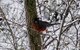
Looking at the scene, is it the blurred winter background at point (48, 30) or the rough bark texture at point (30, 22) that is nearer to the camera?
the rough bark texture at point (30, 22)

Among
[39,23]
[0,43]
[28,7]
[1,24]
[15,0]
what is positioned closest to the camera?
[28,7]

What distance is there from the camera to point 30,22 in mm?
3318

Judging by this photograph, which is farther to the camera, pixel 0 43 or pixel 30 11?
pixel 0 43

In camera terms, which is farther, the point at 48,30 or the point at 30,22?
Answer: the point at 48,30

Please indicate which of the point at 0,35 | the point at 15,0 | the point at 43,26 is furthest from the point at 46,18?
the point at 43,26

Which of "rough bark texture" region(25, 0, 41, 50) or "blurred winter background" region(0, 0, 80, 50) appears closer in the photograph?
"rough bark texture" region(25, 0, 41, 50)

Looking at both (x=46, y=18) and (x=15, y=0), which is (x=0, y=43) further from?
(x=15, y=0)

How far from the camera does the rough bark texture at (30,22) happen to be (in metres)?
3.25

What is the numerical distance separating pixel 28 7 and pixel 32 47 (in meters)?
0.47

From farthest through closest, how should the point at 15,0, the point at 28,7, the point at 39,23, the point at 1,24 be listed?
the point at 15,0, the point at 1,24, the point at 39,23, the point at 28,7

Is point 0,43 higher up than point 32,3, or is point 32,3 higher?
point 32,3

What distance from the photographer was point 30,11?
128 inches

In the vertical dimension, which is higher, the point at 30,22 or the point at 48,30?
the point at 30,22

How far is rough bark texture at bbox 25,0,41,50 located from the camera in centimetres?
325
